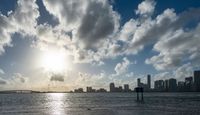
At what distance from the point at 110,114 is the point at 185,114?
1502 centimetres

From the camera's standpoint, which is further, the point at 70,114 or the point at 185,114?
the point at 70,114

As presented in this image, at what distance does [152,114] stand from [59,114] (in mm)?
20082

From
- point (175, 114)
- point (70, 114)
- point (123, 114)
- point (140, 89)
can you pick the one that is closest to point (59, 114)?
point (70, 114)

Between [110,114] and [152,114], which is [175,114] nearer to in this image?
[152,114]

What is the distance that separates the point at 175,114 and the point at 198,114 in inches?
174

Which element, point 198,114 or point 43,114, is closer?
point 198,114

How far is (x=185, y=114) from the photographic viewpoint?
6066 centimetres

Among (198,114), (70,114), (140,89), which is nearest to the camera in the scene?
(198,114)

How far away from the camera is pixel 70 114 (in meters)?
64.8

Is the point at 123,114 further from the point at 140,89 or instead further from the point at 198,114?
the point at 140,89

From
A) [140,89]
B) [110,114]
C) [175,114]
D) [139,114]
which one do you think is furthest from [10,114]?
[140,89]

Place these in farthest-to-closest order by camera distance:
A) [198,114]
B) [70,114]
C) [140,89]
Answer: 1. [140,89]
2. [70,114]
3. [198,114]

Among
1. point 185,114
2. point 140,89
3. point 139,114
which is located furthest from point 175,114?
point 140,89

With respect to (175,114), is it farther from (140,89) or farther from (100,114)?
(140,89)
